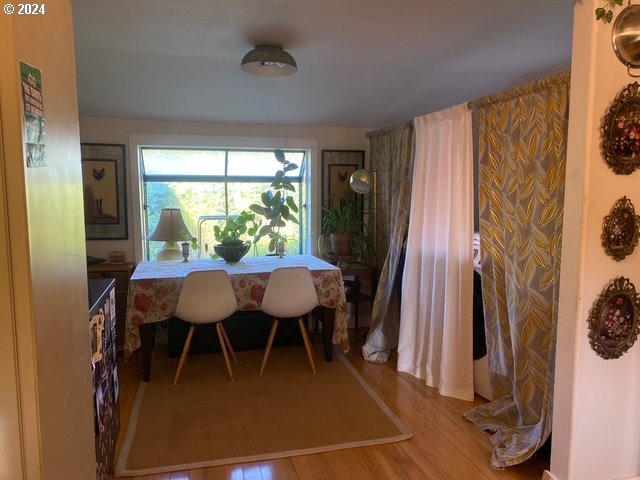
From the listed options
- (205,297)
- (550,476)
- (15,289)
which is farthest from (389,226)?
(15,289)

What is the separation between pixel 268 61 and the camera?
2.65m

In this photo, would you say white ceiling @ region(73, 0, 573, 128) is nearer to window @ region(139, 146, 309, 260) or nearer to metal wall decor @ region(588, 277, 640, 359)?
window @ region(139, 146, 309, 260)

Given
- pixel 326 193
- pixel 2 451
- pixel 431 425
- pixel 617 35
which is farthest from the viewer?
pixel 326 193

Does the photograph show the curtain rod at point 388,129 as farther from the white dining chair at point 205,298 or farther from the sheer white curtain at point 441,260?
the white dining chair at point 205,298

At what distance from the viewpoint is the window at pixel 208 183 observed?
14.1ft

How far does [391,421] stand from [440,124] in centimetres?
202

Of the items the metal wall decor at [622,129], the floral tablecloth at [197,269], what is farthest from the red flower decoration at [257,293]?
the metal wall decor at [622,129]

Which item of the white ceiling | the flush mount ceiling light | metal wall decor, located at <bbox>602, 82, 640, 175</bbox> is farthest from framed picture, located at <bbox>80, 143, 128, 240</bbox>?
metal wall decor, located at <bbox>602, 82, 640, 175</bbox>

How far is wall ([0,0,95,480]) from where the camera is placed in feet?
2.47

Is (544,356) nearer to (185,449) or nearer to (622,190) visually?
(622,190)

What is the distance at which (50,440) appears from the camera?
0.87 metres

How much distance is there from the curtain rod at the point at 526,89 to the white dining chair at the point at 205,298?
6.74ft

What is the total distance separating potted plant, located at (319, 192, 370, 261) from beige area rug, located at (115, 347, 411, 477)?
1.18m

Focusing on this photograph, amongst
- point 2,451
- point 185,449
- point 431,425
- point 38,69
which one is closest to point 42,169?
point 38,69
